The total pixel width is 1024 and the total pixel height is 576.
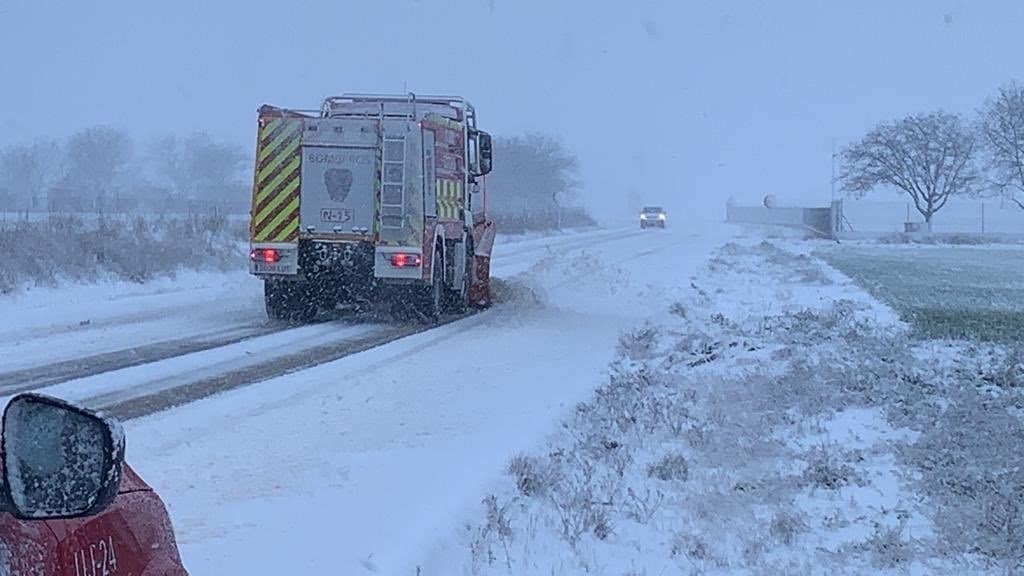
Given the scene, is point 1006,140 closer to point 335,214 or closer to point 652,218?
point 652,218

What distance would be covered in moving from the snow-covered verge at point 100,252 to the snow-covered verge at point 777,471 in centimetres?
1140

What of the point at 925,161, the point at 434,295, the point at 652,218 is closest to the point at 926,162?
the point at 925,161

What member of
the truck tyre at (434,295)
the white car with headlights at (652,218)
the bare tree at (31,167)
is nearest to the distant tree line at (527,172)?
the white car with headlights at (652,218)

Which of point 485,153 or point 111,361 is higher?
point 485,153

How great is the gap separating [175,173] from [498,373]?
11152cm

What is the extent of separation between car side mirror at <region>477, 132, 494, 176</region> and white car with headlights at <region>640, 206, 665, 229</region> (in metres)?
63.8

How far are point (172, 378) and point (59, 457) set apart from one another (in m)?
8.56

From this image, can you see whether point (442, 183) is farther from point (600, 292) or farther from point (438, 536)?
point (438, 536)

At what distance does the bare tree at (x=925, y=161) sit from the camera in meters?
68.6

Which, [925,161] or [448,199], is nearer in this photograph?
[448,199]

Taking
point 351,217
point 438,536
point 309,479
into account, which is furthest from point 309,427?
point 351,217

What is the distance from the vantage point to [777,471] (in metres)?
7.20

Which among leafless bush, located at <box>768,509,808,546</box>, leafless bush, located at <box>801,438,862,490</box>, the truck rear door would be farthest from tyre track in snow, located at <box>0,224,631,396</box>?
leafless bush, located at <box>768,509,808,546</box>

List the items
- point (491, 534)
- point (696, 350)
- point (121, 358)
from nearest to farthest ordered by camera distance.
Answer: point (491, 534) < point (121, 358) < point (696, 350)
